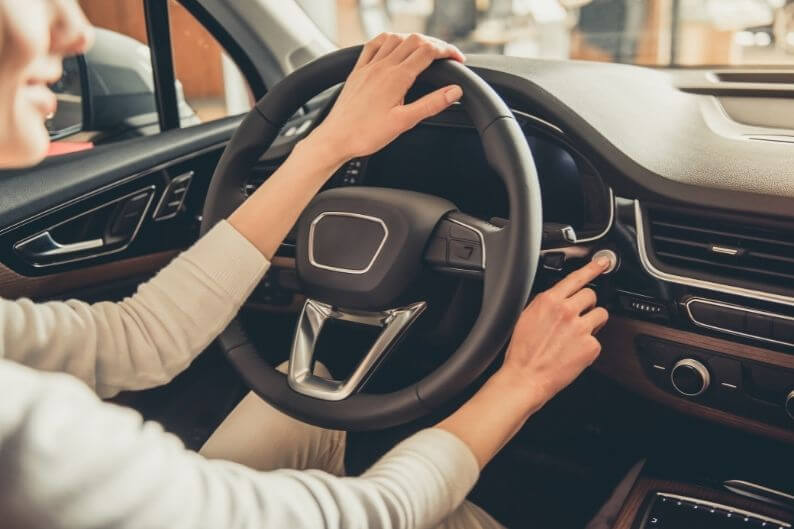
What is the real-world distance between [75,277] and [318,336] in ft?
2.03

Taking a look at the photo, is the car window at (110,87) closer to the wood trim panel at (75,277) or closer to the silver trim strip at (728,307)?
the wood trim panel at (75,277)

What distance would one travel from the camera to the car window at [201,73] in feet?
5.57

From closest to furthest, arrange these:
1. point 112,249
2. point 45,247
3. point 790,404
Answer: point 790,404
point 45,247
point 112,249

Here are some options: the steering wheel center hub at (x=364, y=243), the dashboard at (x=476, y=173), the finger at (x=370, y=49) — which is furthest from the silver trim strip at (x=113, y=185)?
the finger at (x=370, y=49)

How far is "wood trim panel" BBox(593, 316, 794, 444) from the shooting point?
1.06m

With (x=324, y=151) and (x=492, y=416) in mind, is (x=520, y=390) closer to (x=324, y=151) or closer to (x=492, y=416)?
(x=492, y=416)

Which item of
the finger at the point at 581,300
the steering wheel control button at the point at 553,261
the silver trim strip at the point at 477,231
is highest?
the silver trim strip at the point at 477,231

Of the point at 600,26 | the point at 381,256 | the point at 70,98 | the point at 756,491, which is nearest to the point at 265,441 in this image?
the point at 381,256

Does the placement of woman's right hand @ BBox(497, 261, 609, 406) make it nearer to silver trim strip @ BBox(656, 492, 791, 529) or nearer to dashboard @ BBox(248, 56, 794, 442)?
dashboard @ BBox(248, 56, 794, 442)

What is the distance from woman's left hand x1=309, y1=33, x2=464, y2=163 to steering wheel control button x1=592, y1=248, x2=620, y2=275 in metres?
0.32

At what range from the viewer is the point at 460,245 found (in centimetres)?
98

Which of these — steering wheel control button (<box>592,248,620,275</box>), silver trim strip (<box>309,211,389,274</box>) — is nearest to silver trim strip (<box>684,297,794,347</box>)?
steering wheel control button (<box>592,248,620,275</box>)

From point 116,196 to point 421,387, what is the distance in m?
0.84

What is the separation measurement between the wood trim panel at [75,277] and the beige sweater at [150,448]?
0.45 m
